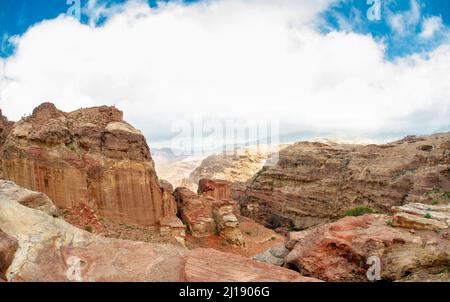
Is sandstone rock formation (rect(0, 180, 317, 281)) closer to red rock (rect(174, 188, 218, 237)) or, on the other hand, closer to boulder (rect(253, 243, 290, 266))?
boulder (rect(253, 243, 290, 266))

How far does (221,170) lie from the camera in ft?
328

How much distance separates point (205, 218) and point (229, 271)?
29.3m

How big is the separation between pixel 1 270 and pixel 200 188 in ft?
120

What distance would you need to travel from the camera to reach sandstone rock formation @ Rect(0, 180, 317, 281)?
7348 millimetres

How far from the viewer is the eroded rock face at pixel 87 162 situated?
25.0 m

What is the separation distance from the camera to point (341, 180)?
5188 cm

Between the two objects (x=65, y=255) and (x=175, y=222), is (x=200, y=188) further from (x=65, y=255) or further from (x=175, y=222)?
(x=65, y=255)

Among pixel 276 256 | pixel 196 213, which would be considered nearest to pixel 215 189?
pixel 196 213

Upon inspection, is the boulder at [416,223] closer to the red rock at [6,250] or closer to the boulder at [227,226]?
the red rock at [6,250]

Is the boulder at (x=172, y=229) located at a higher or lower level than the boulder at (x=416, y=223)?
lower

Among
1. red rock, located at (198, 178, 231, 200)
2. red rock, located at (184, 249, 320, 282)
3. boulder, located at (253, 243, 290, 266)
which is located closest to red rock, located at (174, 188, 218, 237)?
red rock, located at (198, 178, 231, 200)

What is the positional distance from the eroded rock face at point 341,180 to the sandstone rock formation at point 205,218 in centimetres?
1943

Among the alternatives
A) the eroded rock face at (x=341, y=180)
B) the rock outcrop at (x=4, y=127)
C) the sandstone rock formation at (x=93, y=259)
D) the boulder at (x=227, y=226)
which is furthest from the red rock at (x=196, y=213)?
the sandstone rock formation at (x=93, y=259)
